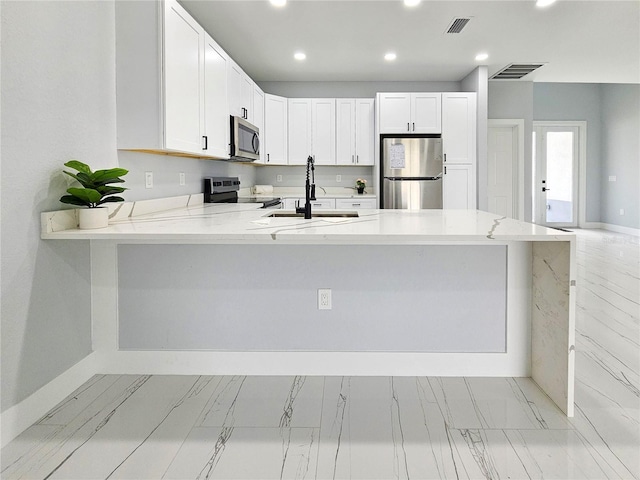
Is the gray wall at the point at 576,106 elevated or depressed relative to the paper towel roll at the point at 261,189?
elevated

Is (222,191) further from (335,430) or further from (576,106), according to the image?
(576,106)

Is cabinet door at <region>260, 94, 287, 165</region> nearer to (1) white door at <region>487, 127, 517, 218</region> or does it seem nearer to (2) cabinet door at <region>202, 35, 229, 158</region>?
(2) cabinet door at <region>202, 35, 229, 158</region>

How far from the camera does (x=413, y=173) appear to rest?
19.2 feet

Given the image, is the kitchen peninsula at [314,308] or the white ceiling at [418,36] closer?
the kitchen peninsula at [314,308]

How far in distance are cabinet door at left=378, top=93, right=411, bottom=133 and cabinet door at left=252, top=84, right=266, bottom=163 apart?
143 cm

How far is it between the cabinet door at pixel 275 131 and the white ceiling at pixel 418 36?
0.41m

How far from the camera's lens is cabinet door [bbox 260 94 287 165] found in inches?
230

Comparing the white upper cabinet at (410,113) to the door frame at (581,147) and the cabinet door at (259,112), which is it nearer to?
the cabinet door at (259,112)

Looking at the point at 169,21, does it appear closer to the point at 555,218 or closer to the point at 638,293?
the point at 638,293

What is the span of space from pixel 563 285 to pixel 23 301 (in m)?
2.32

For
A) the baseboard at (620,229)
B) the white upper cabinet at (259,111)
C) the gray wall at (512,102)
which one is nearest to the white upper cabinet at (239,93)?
the white upper cabinet at (259,111)

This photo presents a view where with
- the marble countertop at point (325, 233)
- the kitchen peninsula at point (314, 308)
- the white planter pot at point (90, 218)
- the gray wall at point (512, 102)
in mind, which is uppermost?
the gray wall at point (512, 102)

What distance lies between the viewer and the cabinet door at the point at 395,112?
5.88 m

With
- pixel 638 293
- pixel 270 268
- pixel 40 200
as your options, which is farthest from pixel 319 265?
pixel 638 293
